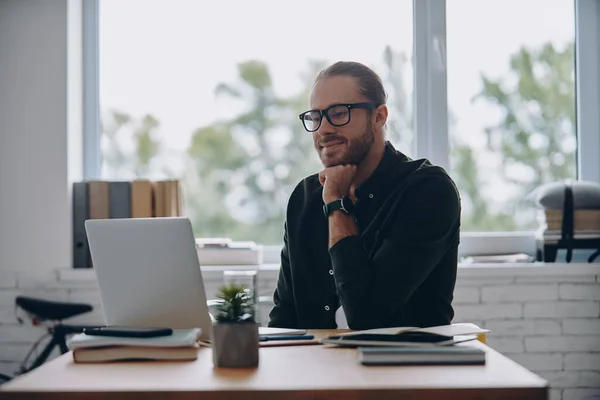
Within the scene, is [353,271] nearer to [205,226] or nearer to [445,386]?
[445,386]

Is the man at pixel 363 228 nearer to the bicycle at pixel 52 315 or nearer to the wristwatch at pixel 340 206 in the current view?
the wristwatch at pixel 340 206

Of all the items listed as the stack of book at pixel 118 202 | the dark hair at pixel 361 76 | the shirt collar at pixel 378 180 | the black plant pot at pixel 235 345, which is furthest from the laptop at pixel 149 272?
the stack of book at pixel 118 202

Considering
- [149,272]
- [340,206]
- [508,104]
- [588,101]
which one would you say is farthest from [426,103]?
[149,272]

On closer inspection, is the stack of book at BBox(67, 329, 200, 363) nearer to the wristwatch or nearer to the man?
the man

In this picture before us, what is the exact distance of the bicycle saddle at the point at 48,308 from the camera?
3160 millimetres

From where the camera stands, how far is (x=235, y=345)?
4.66 ft

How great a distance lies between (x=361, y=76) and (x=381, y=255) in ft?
2.08

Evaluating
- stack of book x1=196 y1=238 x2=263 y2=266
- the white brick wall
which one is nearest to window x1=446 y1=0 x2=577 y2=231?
the white brick wall

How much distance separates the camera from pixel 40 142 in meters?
3.40

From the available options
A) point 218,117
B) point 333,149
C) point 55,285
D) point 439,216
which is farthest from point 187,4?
point 439,216

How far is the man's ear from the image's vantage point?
2426 mm

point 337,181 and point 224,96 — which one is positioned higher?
point 224,96

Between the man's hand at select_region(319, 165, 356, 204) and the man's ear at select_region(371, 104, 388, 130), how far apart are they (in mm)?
174

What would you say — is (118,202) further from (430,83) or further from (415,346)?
(415,346)
